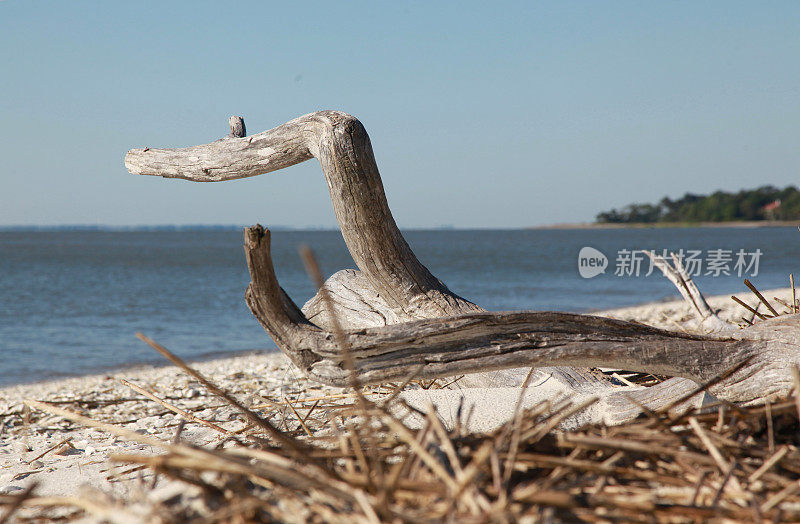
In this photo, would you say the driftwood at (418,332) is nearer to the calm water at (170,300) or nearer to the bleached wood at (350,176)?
the bleached wood at (350,176)

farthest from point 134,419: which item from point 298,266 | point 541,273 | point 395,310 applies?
point 298,266

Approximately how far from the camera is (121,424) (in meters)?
4.38

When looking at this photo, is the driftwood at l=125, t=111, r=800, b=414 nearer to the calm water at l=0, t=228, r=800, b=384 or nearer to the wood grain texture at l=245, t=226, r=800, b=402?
the wood grain texture at l=245, t=226, r=800, b=402

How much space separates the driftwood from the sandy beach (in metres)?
0.55

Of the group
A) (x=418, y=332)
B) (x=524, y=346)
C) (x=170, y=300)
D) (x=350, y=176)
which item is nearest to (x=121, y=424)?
(x=350, y=176)

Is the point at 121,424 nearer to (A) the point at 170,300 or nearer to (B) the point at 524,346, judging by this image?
(B) the point at 524,346

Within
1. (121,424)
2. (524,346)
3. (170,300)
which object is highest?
(524,346)

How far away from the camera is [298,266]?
143ft

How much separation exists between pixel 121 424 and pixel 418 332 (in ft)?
10.6

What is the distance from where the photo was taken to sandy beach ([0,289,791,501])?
273 cm

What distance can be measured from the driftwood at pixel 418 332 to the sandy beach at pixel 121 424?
55 centimetres

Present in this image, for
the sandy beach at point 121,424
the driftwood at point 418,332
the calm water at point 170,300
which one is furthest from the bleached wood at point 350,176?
the calm water at point 170,300

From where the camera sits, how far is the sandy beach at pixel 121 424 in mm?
2734

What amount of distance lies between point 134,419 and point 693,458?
4369 millimetres
